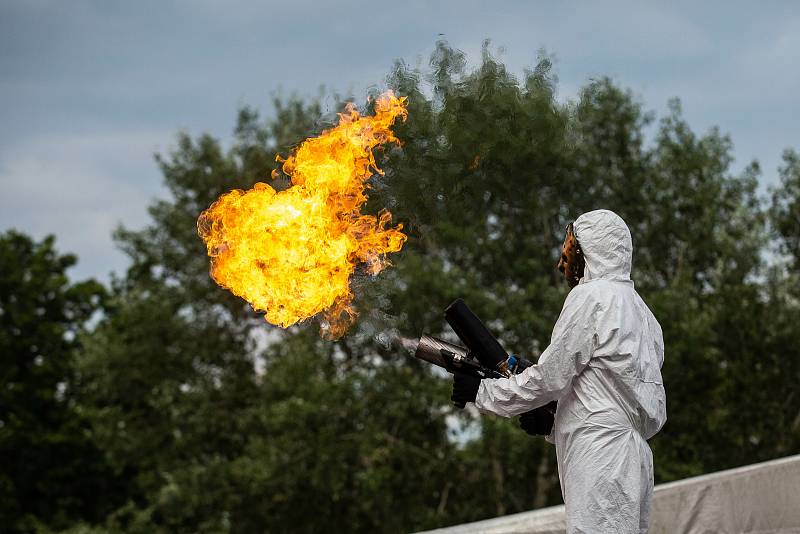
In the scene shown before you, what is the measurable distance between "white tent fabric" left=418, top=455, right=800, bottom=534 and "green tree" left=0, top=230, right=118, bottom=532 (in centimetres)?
2406

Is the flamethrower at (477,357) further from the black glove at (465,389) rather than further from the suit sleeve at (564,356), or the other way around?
the suit sleeve at (564,356)

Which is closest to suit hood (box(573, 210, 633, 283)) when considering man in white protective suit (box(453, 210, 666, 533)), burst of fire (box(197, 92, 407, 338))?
man in white protective suit (box(453, 210, 666, 533))

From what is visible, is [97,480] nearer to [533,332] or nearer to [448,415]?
[448,415]

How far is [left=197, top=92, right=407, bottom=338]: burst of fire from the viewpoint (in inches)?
205

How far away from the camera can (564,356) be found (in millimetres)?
3711

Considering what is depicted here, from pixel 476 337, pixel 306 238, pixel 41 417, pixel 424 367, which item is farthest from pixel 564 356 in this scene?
pixel 41 417

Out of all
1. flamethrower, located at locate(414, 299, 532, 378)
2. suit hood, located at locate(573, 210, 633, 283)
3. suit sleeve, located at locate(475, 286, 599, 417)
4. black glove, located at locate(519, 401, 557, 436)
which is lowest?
black glove, located at locate(519, 401, 557, 436)

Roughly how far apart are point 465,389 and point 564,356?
1.85ft

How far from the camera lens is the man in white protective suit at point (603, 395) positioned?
3.62 meters

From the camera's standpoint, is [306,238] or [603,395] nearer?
[603,395]

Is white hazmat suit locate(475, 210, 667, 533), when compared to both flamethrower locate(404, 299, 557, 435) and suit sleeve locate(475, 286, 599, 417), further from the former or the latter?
flamethrower locate(404, 299, 557, 435)

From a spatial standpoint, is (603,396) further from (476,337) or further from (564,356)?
(476,337)

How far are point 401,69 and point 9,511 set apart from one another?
2351cm

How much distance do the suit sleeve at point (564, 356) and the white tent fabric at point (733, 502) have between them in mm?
2285
